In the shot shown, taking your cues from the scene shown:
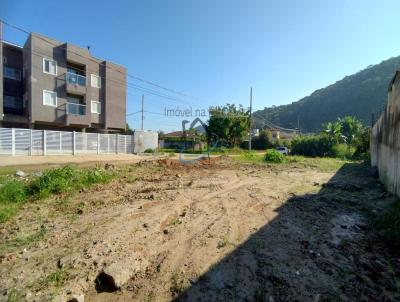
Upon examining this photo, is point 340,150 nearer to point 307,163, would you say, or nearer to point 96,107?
point 307,163

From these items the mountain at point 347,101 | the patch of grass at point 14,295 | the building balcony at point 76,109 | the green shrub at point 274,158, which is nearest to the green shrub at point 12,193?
the patch of grass at point 14,295

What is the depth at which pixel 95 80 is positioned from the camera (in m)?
29.5

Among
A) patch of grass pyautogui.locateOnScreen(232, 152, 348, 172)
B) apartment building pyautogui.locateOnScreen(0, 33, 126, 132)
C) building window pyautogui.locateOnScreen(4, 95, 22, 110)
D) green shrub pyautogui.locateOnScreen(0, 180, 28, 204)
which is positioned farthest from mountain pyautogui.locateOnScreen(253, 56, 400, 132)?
green shrub pyautogui.locateOnScreen(0, 180, 28, 204)

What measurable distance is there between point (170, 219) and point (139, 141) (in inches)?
1049

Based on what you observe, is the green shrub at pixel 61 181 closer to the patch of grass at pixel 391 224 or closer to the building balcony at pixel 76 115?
the patch of grass at pixel 391 224

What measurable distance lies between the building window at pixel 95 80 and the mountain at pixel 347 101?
3951 centimetres

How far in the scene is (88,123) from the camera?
2806 cm

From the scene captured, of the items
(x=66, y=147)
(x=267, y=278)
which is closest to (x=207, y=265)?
(x=267, y=278)

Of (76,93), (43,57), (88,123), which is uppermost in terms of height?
(43,57)

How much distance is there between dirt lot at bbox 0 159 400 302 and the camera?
3.21m

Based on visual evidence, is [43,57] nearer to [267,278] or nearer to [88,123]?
[88,123]

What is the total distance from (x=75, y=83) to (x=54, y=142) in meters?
8.48

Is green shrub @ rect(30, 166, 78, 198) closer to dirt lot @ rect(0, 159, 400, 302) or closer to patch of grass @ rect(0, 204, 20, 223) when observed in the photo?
dirt lot @ rect(0, 159, 400, 302)

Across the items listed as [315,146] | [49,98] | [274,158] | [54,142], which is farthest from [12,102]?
[315,146]
